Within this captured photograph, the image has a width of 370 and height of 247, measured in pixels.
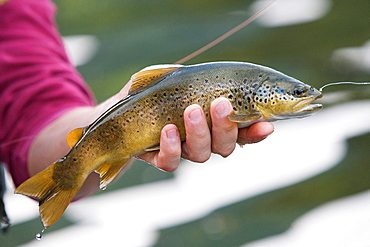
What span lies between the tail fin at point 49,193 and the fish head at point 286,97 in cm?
41

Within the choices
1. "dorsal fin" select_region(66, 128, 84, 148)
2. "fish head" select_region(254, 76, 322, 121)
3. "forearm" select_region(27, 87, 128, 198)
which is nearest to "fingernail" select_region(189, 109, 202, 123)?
"fish head" select_region(254, 76, 322, 121)

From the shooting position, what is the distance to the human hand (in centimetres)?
90

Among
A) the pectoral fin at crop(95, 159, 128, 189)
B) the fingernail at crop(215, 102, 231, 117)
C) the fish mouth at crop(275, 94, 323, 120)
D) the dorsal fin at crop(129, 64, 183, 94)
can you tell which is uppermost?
the dorsal fin at crop(129, 64, 183, 94)

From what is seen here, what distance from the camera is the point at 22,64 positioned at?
1574 millimetres

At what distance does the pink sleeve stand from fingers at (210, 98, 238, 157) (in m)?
0.61

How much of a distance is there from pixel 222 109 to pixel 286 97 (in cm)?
12

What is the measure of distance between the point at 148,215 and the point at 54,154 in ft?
3.86

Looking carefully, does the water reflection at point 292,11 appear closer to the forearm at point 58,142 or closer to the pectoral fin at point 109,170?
the forearm at point 58,142

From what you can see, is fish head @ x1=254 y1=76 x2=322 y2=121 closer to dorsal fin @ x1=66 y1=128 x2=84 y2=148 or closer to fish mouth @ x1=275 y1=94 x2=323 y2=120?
fish mouth @ x1=275 y1=94 x2=323 y2=120

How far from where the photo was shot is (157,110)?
36.3 inches

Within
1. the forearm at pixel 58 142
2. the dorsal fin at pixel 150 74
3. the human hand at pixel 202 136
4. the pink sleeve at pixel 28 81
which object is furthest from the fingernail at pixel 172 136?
the pink sleeve at pixel 28 81

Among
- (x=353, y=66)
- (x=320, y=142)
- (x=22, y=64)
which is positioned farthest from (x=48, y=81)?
(x=353, y=66)

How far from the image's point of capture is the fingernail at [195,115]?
0.90m

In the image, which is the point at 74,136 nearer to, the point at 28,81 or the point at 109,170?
the point at 109,170
